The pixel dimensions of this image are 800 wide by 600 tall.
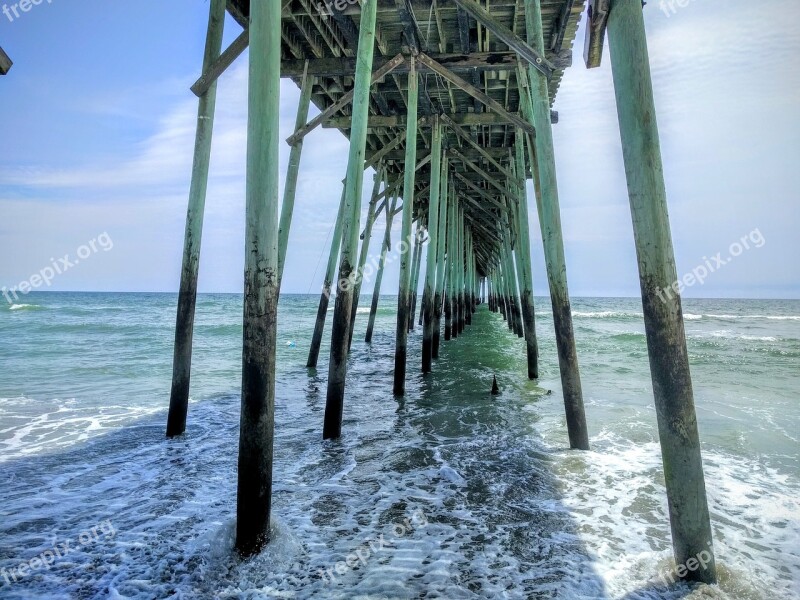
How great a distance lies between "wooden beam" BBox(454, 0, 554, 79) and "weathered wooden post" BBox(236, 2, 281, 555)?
2.98 metres

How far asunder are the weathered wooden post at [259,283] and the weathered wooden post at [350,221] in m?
1.99

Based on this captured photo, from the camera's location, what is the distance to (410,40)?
6547mm

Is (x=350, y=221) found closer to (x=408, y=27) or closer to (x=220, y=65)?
(x=220, y=65)

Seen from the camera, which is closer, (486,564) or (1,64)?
(486,564)

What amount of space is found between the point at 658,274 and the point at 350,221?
305cm

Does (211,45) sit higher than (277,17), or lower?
higher

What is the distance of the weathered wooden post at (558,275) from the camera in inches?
172

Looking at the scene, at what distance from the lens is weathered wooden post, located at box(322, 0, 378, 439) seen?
15.1 ft

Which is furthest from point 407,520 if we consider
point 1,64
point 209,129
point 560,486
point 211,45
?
point 211,45

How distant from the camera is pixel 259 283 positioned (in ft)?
8.12

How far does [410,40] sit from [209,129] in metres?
3.37

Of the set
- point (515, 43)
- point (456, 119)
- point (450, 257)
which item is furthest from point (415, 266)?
point (515, 43)

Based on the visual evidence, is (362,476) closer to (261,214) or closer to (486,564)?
(486,564)

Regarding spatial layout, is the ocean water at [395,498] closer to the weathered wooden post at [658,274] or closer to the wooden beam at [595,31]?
the weathered wooden post at [658,274]
